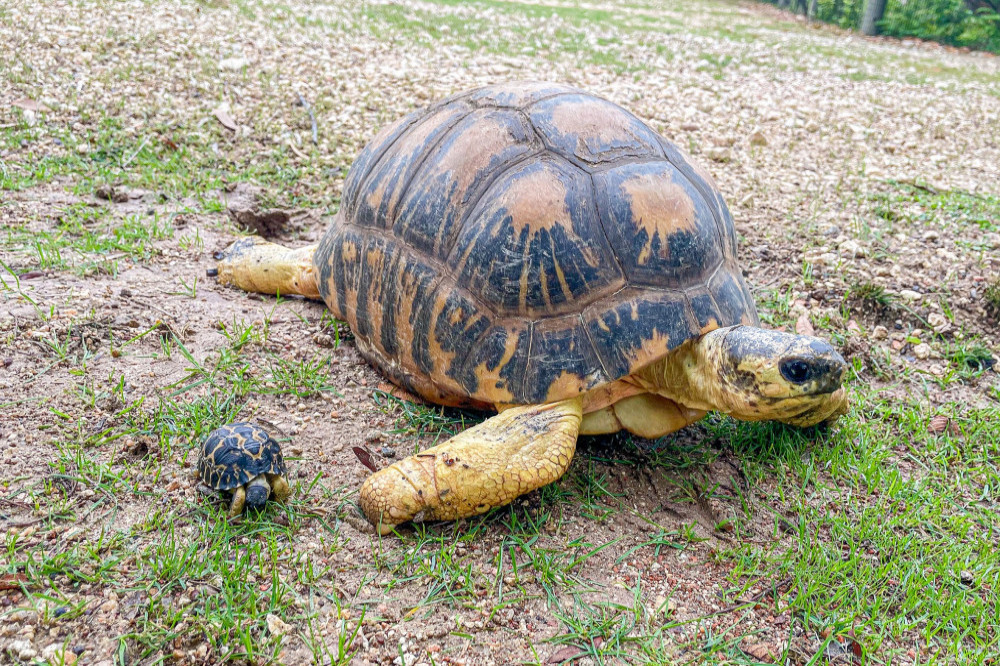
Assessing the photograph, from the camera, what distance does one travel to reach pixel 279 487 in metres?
2.49

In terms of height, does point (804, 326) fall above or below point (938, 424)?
above

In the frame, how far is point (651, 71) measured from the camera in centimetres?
962

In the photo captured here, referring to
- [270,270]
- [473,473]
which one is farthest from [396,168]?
[473,473]

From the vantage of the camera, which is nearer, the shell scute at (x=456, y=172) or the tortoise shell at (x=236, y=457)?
the tortoise shell at (x=236, y=457)

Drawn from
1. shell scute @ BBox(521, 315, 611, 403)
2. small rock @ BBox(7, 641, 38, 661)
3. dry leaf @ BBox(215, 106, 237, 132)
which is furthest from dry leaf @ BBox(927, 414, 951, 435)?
dry leaf @ BBox(215, 106, 237, 132)

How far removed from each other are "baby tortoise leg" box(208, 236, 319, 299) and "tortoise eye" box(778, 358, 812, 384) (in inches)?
94.4

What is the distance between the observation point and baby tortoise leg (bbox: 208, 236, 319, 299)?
3.80 metres

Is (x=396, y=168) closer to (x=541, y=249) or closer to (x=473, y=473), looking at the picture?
(x=541, y=249)

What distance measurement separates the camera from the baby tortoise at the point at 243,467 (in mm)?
2354

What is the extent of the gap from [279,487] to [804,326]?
2914 millimetres

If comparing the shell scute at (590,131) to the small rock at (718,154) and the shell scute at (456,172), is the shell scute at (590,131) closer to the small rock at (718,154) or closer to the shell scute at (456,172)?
the shell scute at (456,172)

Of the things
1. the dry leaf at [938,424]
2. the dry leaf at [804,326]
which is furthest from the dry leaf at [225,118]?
the dry leaf at [938,424]

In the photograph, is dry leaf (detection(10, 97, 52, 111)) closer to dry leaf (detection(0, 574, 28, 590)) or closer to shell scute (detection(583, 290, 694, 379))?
dry leaf (detection(0, 574, 28, 590))

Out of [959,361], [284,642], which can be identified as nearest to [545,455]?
[284,642]
